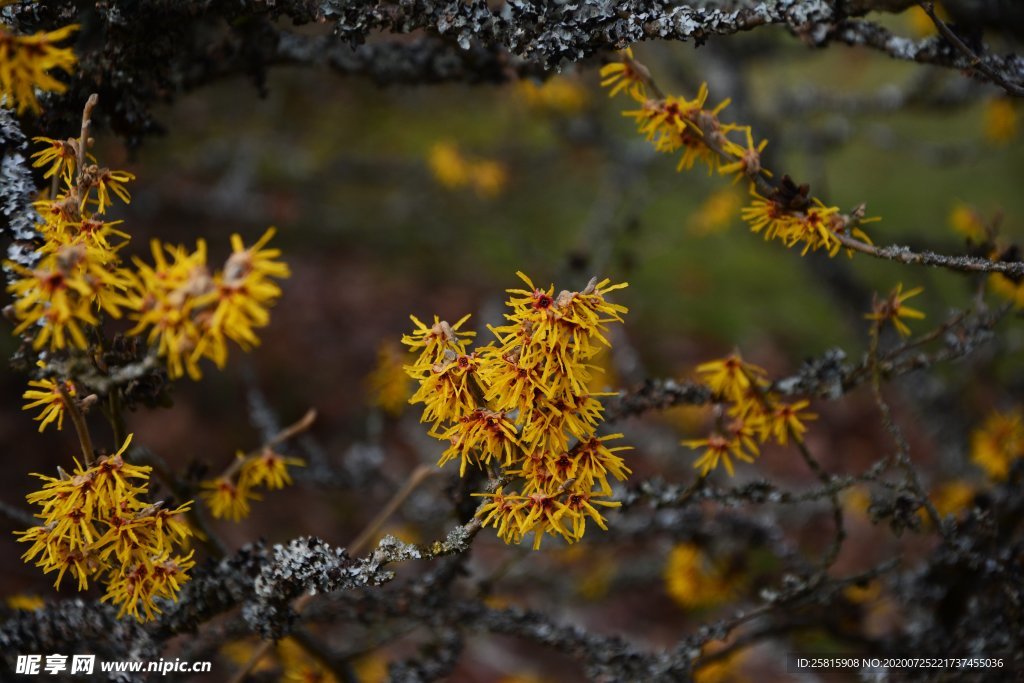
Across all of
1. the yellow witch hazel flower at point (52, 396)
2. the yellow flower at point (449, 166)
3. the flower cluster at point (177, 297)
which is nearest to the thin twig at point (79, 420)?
the yellow witch hazel flower at point (52, 396)

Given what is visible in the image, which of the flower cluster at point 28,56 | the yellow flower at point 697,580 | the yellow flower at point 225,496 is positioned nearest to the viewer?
the flower cluster at point 28,56

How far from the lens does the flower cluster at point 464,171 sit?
4582mm

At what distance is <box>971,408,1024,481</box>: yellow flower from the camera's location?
247 cm

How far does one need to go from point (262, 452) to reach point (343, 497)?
276 cm

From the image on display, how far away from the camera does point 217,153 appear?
16.1ft

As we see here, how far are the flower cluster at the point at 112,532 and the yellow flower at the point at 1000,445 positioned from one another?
7.98 feet

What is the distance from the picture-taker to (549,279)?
497cm

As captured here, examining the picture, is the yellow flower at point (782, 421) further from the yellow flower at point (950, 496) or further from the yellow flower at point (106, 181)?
the yellow flower at point (950, 496)

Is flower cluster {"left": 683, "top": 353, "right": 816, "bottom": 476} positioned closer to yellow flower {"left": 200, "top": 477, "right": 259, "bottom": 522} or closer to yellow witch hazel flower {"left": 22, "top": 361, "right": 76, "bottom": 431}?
yellow flower {"left": 200, "top": 477, "right": 259, "bottom": 522}

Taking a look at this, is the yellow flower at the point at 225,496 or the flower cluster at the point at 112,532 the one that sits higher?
the yellow flower at the point at 225,496

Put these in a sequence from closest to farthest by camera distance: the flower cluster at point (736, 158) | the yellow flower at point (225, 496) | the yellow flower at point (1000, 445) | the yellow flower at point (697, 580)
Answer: the flower cluster at point (736, 158)
the yellow flower at point (225, 496)
the yellow flower at point (1000, 445)
the yellow flower at point (697, 580)

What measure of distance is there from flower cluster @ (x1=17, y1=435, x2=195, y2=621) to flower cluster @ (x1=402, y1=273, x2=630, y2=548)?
52 cm

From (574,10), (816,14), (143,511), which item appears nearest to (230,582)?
(143,511)

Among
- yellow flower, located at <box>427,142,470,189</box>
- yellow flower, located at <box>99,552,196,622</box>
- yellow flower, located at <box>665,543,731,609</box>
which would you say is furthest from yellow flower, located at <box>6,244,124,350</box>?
yellow flower, located at <box>427,142,470,189</box>
